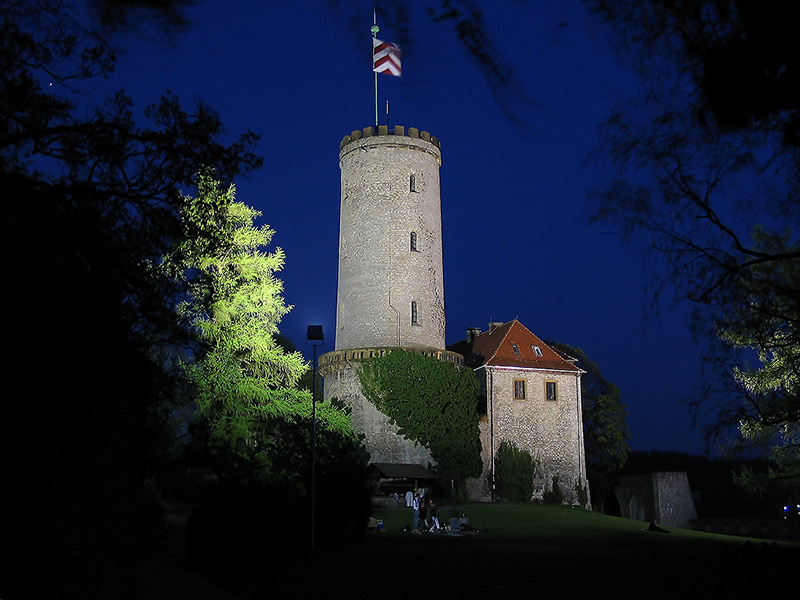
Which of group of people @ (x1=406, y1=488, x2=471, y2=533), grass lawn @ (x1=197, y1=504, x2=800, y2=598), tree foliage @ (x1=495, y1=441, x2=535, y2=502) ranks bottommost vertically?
grass lawn @ (x1=197, y1=504, x2=800, y2=598)

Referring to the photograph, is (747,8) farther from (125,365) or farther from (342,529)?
(342,529)

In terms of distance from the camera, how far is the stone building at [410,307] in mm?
45062

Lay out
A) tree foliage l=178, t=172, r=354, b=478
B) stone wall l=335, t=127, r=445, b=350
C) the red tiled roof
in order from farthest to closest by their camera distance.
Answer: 1. the red tiled roof
2. stone wall l=335, t=127, r=445, b=350
3. tree foliage l=178, t=172, r=354, b=478

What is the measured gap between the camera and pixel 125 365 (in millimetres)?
11930

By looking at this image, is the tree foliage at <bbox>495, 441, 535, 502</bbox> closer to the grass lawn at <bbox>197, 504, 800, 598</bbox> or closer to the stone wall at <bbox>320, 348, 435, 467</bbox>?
the stone wall at <bbox>320, 348, 435, 467</bbox>

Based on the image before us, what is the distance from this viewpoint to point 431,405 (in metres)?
42.7

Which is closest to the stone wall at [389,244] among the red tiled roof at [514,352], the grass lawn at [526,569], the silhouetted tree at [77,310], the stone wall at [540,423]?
the red tiled roof at [514,352]

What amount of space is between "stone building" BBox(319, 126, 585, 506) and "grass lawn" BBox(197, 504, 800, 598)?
715 inches

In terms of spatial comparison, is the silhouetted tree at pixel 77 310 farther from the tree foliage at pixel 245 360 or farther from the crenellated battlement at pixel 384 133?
the crenellated battlement at pixel 384 133

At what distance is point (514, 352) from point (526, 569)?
32303 mm

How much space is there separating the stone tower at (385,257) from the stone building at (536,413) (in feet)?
10.9

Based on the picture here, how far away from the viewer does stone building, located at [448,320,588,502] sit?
4572 centimetres

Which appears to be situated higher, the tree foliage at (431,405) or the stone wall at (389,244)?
the stone wall at (389,244)

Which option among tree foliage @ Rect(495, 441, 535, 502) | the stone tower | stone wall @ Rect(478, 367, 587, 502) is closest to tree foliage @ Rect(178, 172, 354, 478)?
the stone tower
